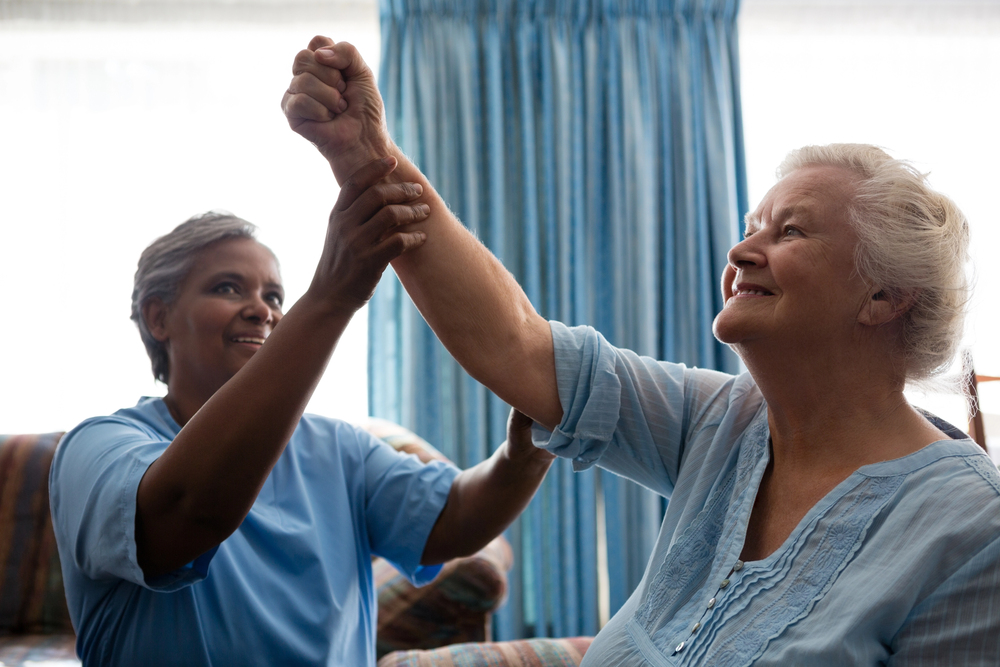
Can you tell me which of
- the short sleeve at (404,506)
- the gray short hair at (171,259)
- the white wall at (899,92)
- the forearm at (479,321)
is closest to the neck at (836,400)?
the forearm at (479,321)

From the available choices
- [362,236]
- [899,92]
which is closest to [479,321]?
[362,236]

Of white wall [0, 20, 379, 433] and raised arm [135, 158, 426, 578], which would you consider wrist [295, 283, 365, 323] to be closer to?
raised arm [135, 158, 426, 578]

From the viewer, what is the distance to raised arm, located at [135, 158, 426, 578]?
0.96 metres

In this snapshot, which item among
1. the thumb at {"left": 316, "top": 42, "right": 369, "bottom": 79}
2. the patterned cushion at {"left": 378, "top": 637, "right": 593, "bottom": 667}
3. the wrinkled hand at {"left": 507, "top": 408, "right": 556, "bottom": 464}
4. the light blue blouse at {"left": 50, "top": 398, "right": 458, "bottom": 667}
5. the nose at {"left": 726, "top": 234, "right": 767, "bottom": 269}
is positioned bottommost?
the patterned cushion at {"left": 378, "top": 637, "right": 593, "bottom": 667}

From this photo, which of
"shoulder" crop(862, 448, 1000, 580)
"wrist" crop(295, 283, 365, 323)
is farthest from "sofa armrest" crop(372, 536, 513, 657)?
"shoulder" crop(862, 448, 1000, 580)

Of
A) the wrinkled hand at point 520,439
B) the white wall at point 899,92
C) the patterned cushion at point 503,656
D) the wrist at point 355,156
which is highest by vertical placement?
the white wall at point 899,92

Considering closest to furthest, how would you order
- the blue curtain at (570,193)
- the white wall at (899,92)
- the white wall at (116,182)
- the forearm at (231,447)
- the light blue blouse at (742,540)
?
the light blue blouse at (742,540), the forearm at (231,447), the blue curtain at (570,193), the white wall at (116,182), the white wall at (899,92)

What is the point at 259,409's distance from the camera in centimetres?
96

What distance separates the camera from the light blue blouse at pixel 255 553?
1.07 m

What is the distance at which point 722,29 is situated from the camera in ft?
9.97

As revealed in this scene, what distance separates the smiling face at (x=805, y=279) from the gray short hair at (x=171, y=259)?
3.11 ft

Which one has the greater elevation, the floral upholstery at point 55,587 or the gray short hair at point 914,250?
the gray short hair at point 914,250

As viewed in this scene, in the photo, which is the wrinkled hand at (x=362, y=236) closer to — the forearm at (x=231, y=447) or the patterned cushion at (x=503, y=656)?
the forearm at (x=231, y=447)

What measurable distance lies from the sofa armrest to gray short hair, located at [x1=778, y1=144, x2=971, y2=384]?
1.17 meters
